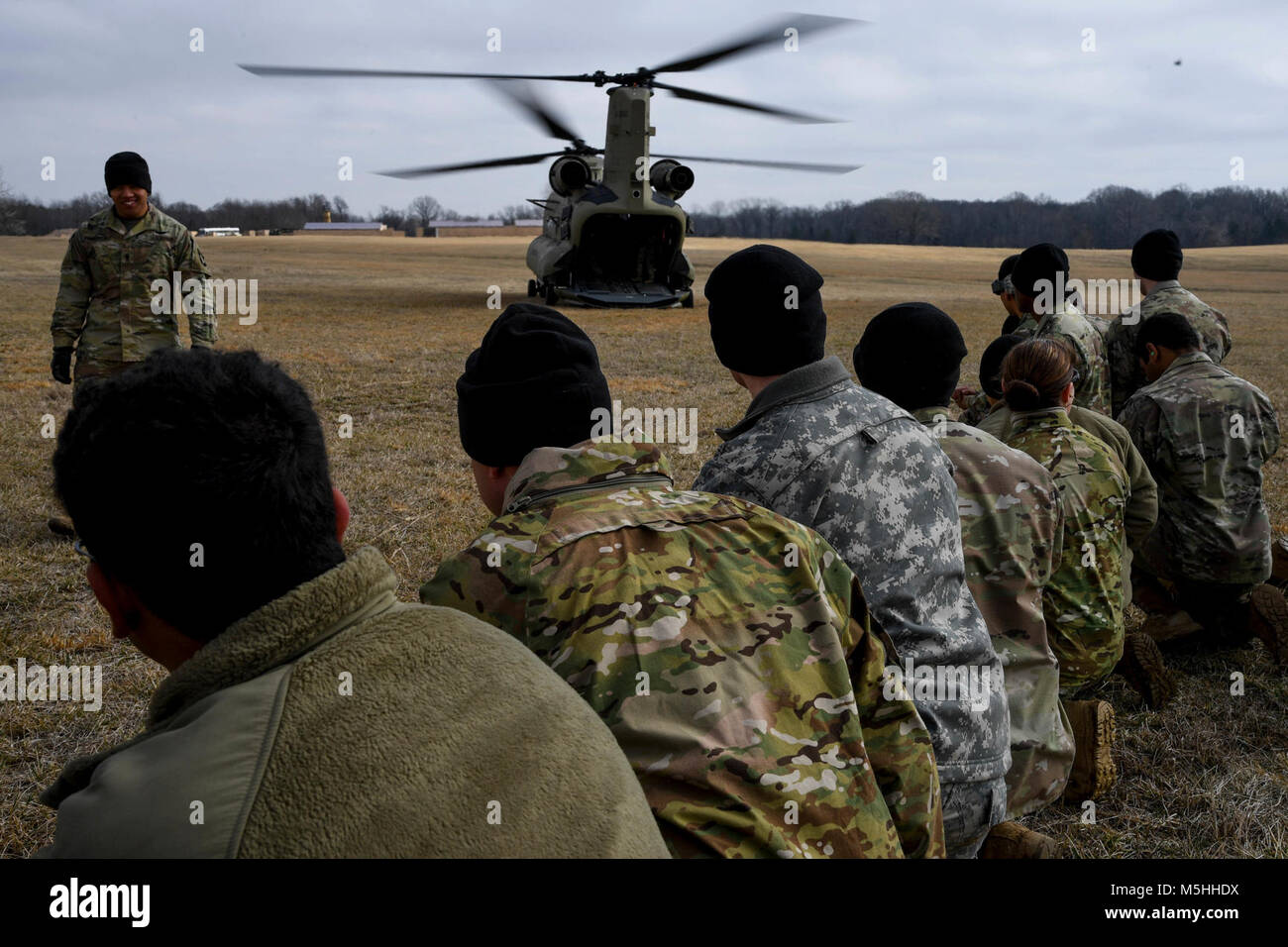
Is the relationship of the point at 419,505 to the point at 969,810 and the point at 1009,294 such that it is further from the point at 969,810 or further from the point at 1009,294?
the point at 969,810

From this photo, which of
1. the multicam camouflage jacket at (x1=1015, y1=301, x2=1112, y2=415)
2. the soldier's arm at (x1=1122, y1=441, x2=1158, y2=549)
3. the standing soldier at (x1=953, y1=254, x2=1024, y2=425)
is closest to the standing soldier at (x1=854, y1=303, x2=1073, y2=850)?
the soldier's arm at (x1=1122, y1=441, x2=1158, y2=549)

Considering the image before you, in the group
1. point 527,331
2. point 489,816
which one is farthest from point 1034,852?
point 489,816

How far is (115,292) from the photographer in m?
6.36

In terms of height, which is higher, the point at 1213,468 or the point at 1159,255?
the point at 1159,255

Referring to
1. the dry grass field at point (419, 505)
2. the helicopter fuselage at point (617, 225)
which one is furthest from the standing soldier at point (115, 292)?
the helicopter fuselage at point (617, 225)

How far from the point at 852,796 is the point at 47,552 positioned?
534 centimetres

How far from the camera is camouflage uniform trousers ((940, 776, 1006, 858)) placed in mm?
2469

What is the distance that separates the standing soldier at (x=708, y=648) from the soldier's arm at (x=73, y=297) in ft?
17.9

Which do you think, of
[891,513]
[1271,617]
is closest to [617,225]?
[1271,617]

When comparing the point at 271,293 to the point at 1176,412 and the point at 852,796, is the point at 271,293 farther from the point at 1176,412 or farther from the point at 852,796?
the point at 852,796

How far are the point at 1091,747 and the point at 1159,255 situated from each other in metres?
3.83

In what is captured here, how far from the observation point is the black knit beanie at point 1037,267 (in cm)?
559

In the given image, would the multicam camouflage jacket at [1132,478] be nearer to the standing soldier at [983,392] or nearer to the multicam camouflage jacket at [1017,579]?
the standing soldier at [983,392]

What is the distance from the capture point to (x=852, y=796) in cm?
168
